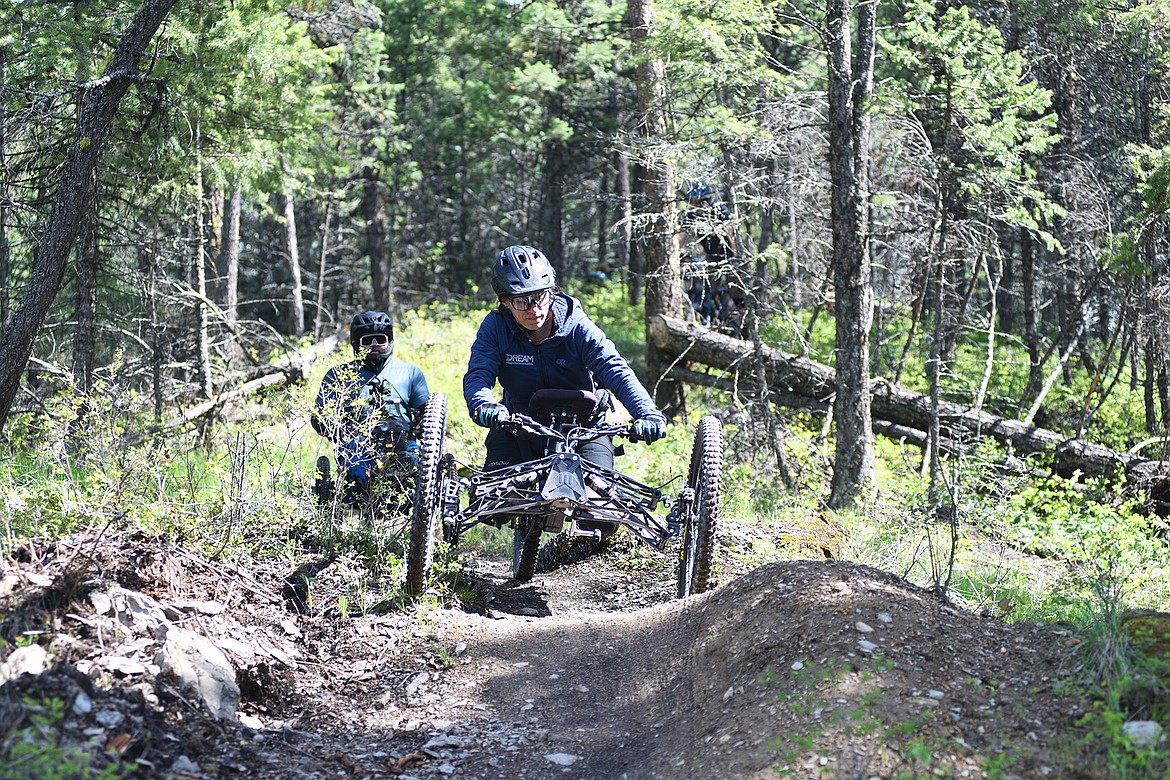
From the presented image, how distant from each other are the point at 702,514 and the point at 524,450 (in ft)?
5.22

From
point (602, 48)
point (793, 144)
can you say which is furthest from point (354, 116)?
point (793, 144)

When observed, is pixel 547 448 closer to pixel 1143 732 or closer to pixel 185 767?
pixel 185 767

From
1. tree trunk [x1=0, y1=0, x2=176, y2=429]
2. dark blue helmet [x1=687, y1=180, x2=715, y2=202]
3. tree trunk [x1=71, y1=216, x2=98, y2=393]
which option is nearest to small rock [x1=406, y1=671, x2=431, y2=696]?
tree trunk [x1=0, y1=0, x2=176, y2=429]

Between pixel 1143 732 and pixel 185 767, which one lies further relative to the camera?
pixel 185 767

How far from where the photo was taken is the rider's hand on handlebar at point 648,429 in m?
6.62

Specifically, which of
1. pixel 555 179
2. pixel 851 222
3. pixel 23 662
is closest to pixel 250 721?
pixel 23 662

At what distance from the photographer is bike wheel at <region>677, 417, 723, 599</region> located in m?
6.54

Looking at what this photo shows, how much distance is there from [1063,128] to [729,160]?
7.89 meters

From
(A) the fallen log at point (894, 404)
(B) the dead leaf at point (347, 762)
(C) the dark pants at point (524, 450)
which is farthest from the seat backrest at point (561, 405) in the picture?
(A) the fallen log at point (894, 404)

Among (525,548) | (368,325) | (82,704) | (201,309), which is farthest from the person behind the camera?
(201,309)

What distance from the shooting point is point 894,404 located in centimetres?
1397

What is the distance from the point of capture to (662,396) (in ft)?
51.7

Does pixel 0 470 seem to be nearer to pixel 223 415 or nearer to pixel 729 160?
pixel 223 415

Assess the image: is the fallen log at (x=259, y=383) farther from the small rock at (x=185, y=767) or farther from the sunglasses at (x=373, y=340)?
the small rock at (x=185, y=767)
